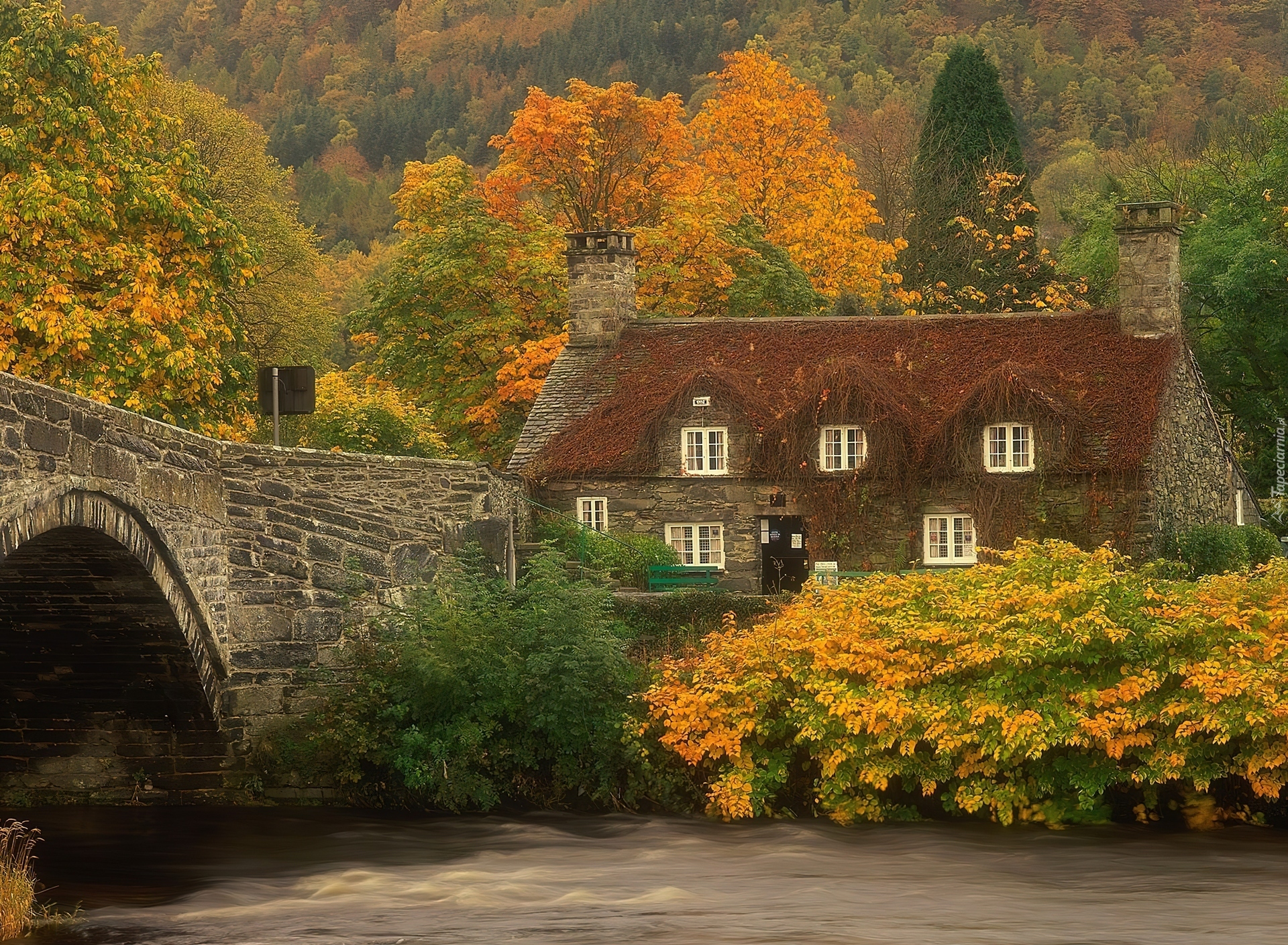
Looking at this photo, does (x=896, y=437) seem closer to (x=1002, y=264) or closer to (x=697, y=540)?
(x=697, y=540)

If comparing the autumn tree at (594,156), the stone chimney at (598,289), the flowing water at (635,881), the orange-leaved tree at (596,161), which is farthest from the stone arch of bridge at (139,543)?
the autumn tree at (594,156)

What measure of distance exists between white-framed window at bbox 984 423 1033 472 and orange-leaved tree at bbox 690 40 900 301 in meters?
15.1

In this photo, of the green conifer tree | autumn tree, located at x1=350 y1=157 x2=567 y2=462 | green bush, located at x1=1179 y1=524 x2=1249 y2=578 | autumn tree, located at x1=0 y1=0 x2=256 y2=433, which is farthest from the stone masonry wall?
the green conifer tree

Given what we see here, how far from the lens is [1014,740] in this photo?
2250 centimetres

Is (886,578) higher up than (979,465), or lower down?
lower down

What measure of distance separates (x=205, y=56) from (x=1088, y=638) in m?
86.2

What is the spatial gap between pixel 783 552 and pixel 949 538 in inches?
114

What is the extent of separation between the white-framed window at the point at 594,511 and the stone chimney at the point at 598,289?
12.5ft

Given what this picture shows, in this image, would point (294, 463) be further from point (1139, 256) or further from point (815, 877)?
point (1139, 256)

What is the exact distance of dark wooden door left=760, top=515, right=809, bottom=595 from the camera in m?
35.1

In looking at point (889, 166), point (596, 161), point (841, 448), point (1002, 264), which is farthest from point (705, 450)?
point (889, 166)

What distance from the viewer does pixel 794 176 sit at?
50875mm

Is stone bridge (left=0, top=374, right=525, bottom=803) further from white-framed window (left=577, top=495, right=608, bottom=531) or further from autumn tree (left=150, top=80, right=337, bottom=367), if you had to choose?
autumn tree (left=150, top=80, right=337, bottom=367)

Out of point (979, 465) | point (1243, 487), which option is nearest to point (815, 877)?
point (979, 465)
